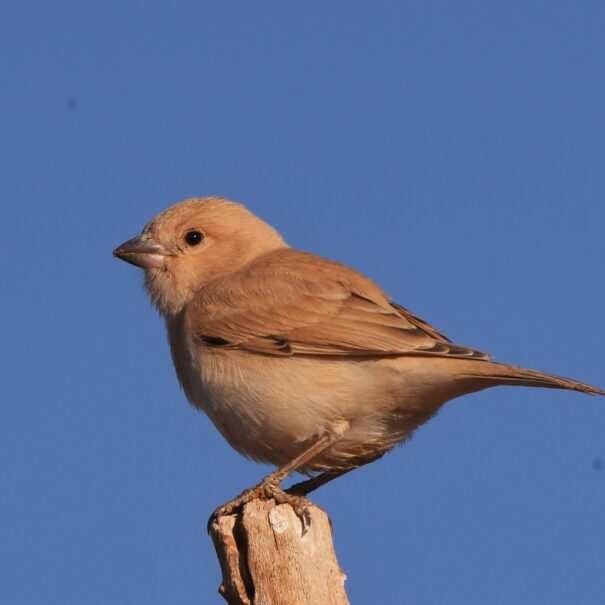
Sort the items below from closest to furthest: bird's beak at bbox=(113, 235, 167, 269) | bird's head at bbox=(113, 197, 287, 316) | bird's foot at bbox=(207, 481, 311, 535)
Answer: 1. bird's foot at bbox=(207, 481, 311, 535)
2. bird's head at bbox=(113, 197, 287, 316)
3. bird's beak at bbox=(113, 235, 167, 269)

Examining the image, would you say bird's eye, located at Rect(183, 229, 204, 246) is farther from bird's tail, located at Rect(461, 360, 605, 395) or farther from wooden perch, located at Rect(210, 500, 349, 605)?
wooden perch, located at Rect(210, 500, 349, 605)

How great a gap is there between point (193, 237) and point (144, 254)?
1.38ft

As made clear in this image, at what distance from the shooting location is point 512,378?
6.38 m

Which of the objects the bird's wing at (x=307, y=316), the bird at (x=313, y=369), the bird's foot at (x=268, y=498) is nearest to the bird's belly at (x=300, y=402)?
the bird at (x=313, y=369)

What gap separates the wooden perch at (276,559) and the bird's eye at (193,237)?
3317mm

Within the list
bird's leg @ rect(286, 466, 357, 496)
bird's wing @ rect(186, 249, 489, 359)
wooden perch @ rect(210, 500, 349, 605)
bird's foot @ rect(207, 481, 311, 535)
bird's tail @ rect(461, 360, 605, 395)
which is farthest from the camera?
bird's leg @ rect(286, 466, 357, 496)

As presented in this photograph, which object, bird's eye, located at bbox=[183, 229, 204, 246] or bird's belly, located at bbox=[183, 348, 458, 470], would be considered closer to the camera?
bird's belly, located at bbox=[183, 348, 458, 470]

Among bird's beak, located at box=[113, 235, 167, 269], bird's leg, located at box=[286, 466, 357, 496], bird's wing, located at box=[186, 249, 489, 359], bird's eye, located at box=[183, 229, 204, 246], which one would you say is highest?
bird's eye, located at box=[183, 229, 204, 246]

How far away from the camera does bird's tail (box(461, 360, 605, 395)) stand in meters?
6.23

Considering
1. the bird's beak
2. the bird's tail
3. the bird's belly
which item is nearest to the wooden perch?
the bird's belly

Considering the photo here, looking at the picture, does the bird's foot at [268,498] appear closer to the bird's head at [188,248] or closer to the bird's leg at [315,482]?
the bird's leg at [315,482]

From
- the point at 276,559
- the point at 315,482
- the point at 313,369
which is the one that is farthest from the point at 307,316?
the point at 276,559

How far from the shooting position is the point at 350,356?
22.3 feet

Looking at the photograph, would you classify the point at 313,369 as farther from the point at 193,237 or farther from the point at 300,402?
the point at 193,237
